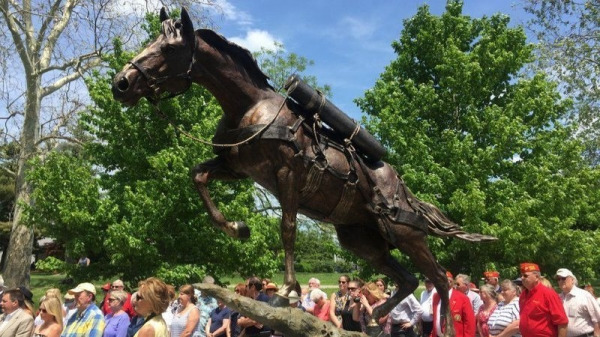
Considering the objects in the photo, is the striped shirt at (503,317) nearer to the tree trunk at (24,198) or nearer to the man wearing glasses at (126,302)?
the man wearing glasses at (126,302)

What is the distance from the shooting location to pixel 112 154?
14602 mm

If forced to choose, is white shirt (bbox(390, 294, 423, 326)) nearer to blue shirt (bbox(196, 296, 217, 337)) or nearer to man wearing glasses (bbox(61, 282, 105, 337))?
blue shirt (bbox(196, 296, 217, 337))

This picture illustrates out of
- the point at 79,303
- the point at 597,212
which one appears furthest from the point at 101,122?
the point at 597,212

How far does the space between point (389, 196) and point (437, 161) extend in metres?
11.5

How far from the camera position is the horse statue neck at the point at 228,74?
460cm

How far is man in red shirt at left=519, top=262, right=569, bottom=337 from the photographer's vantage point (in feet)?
20.1

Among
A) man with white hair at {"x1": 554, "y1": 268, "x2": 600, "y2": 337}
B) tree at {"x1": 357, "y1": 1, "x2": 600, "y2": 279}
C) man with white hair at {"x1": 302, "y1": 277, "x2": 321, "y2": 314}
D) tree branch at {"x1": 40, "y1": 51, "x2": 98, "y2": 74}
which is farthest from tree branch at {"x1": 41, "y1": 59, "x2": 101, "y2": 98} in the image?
man with white hair at {"x1": 554, "y1": 268, "x2": 600, "y2": 337}

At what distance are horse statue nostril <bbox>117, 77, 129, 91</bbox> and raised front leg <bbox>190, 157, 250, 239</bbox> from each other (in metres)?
0.86

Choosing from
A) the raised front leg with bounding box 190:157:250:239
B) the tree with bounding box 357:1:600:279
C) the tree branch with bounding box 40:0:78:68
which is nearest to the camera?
the raised front leg with bounding box 190:157:250:239

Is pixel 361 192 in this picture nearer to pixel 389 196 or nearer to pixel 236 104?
pixel 389 196

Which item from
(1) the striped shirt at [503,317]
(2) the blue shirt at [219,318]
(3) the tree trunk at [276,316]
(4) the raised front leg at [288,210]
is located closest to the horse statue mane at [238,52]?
(4) the raised front leg at [288,210]

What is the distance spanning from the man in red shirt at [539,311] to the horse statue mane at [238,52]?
3853 millimetres

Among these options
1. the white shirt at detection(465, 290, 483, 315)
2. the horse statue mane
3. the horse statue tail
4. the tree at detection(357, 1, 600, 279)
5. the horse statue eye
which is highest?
the tree at detection(357, 1, 600, 279)

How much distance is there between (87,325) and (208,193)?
8.75 feet
